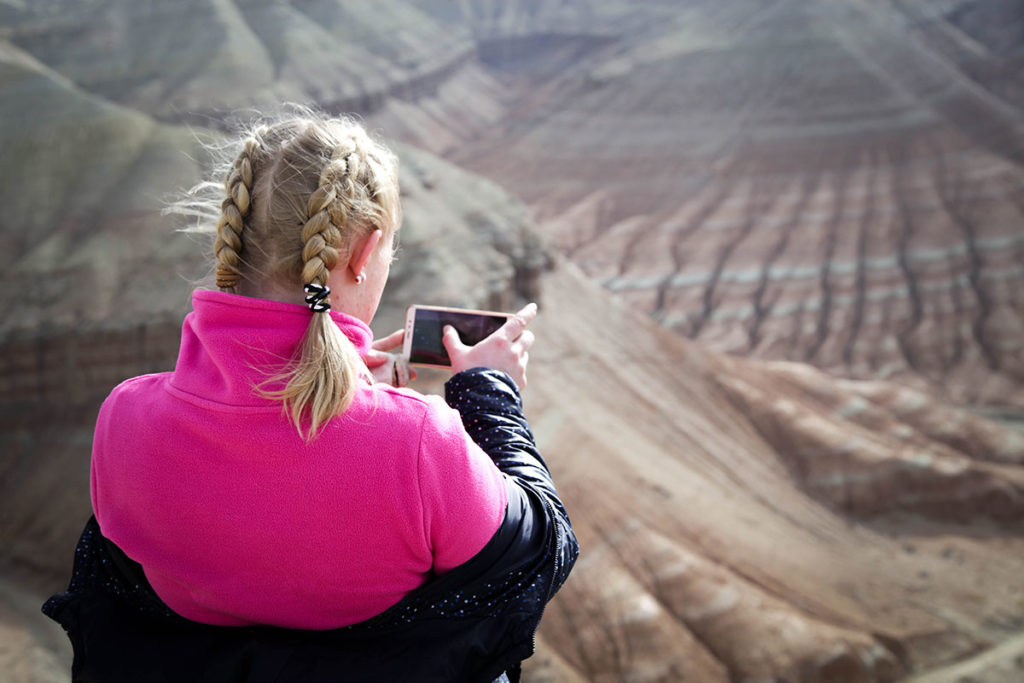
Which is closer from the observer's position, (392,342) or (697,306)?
(392,342)

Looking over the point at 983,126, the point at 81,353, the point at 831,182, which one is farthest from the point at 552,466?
the point at 983,126

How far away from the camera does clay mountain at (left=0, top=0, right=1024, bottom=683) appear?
31.7 feet

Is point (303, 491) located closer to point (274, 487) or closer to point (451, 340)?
point (274, 487)

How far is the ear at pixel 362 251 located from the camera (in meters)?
1.64

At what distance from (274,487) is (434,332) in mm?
803

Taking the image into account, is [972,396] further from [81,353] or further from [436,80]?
[436,80]

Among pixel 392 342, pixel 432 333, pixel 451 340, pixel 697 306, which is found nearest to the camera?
pixel 451 340

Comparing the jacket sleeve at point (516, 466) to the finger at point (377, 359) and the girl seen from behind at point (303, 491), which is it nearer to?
the girl seen from behind at point (303, 491)

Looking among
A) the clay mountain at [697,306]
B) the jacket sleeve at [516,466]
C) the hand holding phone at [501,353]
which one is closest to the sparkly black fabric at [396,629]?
the jacket sleeve at [516,466]

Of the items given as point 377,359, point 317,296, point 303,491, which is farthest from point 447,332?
point 303,491

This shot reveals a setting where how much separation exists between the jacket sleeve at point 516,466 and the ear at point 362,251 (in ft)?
1.10

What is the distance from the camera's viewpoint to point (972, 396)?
18.8m

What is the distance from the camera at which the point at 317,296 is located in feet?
5.03

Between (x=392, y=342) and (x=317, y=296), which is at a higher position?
(x=317, y=296)
